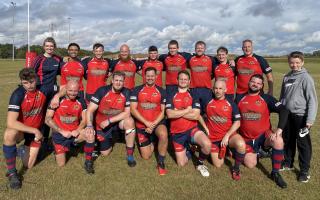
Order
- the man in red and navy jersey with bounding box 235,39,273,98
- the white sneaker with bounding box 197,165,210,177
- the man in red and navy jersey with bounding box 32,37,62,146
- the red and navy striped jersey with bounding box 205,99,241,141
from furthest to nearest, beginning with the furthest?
the man in red and navy jersey with bounding box 235,39,273,98, the man in red and navy jersey with bounding box 32,37,62,146, the red and navy striped jersey with bounding box 205,99,241,141, the white sneaker with bounding box 197,165,210,177

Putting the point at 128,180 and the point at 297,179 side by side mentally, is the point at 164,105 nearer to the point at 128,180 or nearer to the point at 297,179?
the point at 128,180

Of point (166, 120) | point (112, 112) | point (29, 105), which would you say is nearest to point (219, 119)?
point (166, 120)

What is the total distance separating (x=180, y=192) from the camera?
5.02 meters

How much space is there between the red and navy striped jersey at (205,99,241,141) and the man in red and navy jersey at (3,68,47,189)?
10.5 ft

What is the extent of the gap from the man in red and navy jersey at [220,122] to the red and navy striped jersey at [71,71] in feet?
11.1

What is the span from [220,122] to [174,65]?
275cm

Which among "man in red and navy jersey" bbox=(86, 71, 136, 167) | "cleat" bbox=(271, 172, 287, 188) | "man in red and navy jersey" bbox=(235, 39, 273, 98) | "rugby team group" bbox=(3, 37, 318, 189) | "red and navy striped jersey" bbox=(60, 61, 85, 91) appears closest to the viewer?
"cleat" bbox=(271, 172, 287, 188)

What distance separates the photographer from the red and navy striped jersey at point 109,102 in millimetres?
6547

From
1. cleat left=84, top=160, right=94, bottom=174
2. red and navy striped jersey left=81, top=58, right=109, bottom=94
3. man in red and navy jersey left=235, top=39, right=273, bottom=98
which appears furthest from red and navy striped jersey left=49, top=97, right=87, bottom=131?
man in red and navy jersey left=235, top=39, right=273, bottom=98

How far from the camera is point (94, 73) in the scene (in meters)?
7.92

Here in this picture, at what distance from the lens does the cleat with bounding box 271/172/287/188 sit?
5.21 metres

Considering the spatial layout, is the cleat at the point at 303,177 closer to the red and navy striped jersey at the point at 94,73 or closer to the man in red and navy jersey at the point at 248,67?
the man in red and navy jersey at the point at 248,67

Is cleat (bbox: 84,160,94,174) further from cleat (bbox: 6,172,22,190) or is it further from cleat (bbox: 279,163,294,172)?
cleat (bbox: 279,163,294,172)

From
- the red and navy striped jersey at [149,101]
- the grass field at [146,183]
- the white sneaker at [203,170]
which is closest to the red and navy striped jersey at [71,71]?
the red and navy striped jersey at [149,101]
